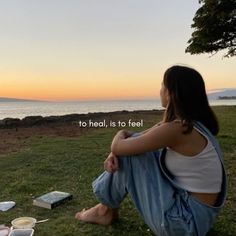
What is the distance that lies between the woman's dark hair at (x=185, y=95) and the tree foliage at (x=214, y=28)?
14713 millimetres

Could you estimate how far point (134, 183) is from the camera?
249 centimetres

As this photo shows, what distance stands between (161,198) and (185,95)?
0.64m

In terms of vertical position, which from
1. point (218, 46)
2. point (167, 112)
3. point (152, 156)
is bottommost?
point (152, 156)

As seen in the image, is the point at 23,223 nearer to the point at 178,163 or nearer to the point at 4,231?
the point at 4,231

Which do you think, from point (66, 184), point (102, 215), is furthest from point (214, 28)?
point (102, 215)

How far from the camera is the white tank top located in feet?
7.45

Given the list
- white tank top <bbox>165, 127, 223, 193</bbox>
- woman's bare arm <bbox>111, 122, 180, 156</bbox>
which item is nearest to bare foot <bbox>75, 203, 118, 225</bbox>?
woman's bare arm <bbox>111, 122, 180, 156</bbox>

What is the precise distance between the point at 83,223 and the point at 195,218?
3.57ft

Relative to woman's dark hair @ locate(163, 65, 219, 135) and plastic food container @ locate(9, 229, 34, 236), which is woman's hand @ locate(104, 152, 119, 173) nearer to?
woman's dark hair @ locate(163, 65, 219, 135)

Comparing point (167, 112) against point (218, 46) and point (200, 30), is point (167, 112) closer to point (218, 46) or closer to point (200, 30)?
point (200, 30)

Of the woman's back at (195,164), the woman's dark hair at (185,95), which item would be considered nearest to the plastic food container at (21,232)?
the woman's back at (195,164)

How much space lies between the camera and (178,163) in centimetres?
234

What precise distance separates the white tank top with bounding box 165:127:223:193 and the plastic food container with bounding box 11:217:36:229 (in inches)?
50.9

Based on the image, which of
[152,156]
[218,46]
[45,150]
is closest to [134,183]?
[152,156]
